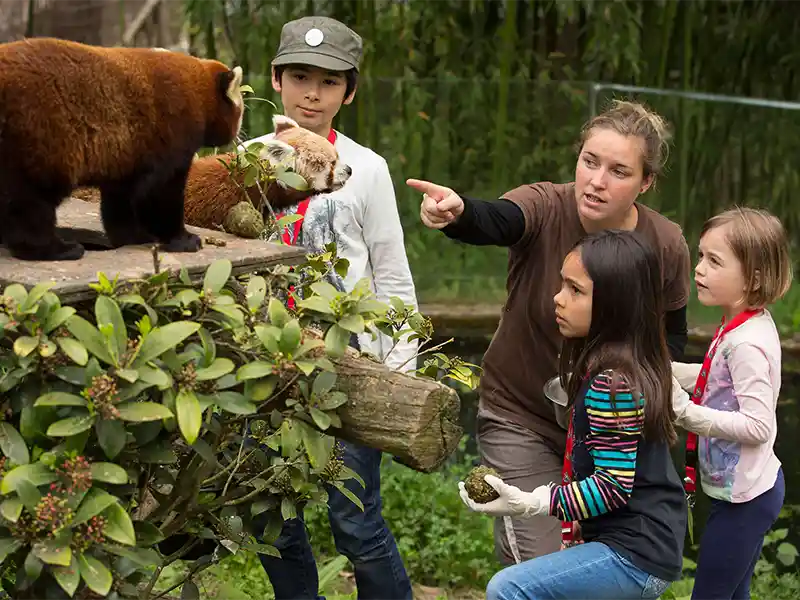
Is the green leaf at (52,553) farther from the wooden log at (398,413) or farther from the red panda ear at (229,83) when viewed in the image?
the red panda ear at (229,83)

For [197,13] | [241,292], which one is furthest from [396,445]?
[197,13]

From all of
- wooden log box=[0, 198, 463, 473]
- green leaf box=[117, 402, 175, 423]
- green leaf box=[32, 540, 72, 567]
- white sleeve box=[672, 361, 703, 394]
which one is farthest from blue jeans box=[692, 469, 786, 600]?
green leaf box=[32, 540, 72, 567]

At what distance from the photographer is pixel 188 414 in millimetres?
1715

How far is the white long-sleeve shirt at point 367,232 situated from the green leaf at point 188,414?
4.09 ft

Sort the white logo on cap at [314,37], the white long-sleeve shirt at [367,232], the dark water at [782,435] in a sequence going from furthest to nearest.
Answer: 1. the dark water at [782,435]
2. the white logo on cap at [314,37]
3. the white long-sleeve shirt at [367,232]

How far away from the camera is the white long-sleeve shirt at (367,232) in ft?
9.93

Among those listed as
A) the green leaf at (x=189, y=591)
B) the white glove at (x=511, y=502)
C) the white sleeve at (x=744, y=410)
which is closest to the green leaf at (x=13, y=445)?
the green leaf at (x=189, y=591)

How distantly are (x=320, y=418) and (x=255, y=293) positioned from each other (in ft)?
0.84

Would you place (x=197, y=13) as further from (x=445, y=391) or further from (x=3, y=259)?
(x=445, y=391)

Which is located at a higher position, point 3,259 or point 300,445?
point 3,259

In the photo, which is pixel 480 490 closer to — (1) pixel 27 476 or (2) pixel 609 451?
(2) pixel 609 451

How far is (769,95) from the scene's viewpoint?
6570mm

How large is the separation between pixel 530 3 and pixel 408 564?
3.30 metres

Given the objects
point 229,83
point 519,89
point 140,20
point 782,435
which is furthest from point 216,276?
point 140,20
